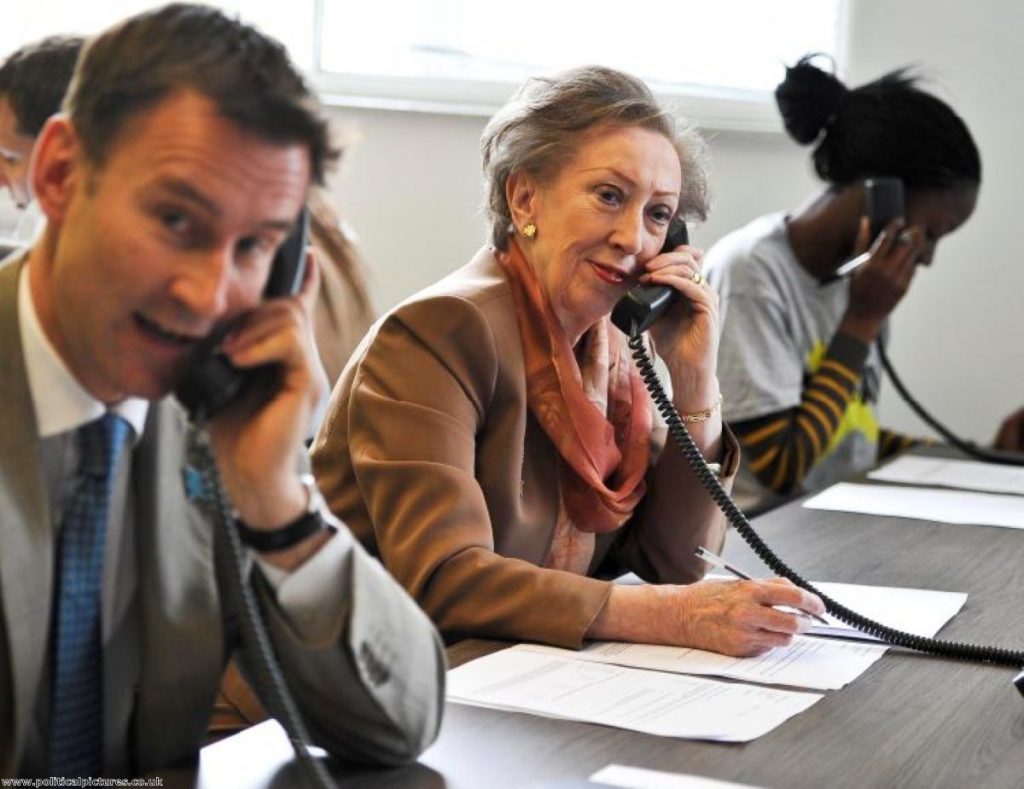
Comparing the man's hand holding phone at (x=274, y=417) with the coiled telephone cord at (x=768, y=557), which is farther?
the coiled telephone cord at (x=768, y=557)

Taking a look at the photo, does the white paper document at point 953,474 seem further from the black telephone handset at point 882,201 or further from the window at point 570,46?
the window at point 570,46

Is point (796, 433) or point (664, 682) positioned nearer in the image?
point (664, 682)

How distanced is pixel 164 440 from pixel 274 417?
115mm

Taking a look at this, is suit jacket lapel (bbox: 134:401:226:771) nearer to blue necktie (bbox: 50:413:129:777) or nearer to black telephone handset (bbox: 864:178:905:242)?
blue necktie (bbox: 50:413:129:777)

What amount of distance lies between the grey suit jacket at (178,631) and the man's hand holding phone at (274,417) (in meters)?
0.05

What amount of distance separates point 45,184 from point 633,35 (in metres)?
2.81

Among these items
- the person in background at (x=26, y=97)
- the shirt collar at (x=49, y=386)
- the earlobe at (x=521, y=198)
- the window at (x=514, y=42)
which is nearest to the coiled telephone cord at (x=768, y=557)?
the earlobe at (x=521, y=198)

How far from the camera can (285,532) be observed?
3.42 feet

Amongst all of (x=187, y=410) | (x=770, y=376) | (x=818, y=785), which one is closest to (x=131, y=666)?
(x=187, y=410)

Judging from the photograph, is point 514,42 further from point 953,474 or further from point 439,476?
point 439,476

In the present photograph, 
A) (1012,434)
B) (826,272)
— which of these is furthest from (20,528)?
(1012,434)

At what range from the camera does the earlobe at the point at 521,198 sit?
1.89m

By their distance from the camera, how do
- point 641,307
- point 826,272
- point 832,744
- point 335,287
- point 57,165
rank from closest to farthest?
point 57,165 < point 335,287 < point 832,744 < point 641,307 < point 826,272

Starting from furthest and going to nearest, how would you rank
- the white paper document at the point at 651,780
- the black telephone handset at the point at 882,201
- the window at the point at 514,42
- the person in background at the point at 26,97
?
the window at the point at 514,42 → the black telephone handset at the point at 882,201 → the person in background at the point at 26,97 → the white paper document at the point at 651,780
